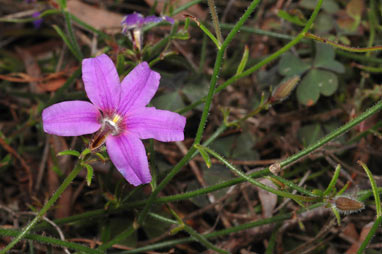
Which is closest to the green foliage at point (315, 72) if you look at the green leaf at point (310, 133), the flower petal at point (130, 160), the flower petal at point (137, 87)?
the green leaf at point (310, 133)

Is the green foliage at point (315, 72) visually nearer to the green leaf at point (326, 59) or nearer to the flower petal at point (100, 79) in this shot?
the green leaf at point (326, 59)

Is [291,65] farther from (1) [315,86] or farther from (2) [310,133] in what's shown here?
(2) [310,133]

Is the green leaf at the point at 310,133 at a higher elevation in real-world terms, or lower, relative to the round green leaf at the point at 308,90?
lower

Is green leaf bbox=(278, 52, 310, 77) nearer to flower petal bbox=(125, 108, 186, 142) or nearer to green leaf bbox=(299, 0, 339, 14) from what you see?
green leaf bbox=(299, 0, 339, 14)

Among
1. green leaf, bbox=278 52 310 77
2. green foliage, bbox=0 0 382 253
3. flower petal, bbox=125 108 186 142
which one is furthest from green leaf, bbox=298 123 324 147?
flower petal, bbox=125 108 186 142

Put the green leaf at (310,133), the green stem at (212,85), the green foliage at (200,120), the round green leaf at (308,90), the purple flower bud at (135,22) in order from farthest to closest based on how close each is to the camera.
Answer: the green leaf at (310,133) < the round green leaf at (308,90) < the green foliage at (200,120) < the purple flower bud at (135,22) < the green stem at (212,85)

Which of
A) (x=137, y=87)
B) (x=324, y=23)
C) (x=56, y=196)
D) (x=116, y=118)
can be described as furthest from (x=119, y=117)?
(x=324, y=23)

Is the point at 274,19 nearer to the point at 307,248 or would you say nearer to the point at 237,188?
the point at 237,188

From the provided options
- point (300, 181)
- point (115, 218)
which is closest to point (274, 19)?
point (300, 181)
